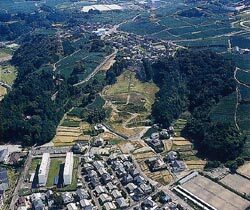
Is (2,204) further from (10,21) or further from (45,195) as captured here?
(10,21)

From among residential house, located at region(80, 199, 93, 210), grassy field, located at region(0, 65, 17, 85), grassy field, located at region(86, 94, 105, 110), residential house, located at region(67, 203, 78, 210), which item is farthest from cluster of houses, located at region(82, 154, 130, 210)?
grassy field, located at region(0, 65, 17, 85)

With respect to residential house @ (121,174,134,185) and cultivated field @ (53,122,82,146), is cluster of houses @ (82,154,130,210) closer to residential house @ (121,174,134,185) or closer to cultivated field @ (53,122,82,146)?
residential house @ (121,174,134,185)

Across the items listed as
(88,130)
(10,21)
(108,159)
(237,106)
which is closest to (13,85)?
(88,130)

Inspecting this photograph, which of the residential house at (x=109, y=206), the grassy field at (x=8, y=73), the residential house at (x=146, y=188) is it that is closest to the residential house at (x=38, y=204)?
the residential house at (x=109, y=206)

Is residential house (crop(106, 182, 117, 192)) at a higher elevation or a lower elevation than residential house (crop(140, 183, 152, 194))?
lower

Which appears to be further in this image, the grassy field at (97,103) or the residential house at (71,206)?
the grassy field at (97,103)

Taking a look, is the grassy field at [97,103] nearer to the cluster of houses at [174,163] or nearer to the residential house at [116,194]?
the cluster of houses at [174,163]
